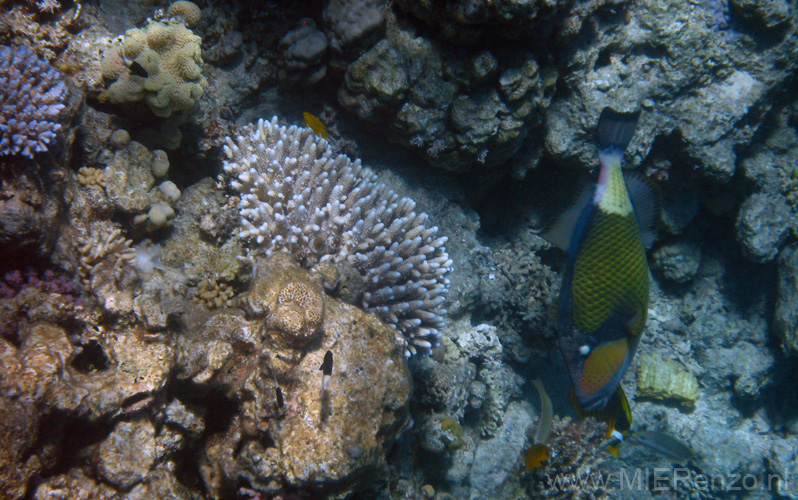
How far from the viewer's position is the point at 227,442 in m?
2.52

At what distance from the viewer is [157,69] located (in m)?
2.84

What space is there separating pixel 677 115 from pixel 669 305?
2839 millimetres

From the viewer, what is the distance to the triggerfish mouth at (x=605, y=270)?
306cm

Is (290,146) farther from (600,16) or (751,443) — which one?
(751,443)

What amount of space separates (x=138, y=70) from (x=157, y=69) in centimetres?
12

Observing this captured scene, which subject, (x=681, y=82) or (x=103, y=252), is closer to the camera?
(x=103, y=252)

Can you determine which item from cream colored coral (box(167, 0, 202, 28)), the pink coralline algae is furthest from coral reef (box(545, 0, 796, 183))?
the pink coralline algae

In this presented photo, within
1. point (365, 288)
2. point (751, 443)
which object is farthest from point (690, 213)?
point (365, 288)

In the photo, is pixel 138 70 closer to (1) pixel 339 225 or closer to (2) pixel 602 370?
(1) pixel 339 225

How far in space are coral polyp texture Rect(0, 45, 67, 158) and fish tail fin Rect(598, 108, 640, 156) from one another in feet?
12.4

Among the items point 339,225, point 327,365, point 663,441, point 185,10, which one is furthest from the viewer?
point 663,441

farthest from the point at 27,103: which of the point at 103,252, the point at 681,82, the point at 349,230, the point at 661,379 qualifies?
the point at 661,379

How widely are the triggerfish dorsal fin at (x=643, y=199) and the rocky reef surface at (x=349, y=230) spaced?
0.85m

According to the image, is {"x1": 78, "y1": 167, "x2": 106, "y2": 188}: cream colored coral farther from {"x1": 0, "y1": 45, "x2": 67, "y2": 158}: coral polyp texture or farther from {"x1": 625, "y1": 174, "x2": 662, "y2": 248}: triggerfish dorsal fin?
{"x1": 625, "y1": 174, "x2": 662, "y2": 248}: triggerfish dorsal fin
